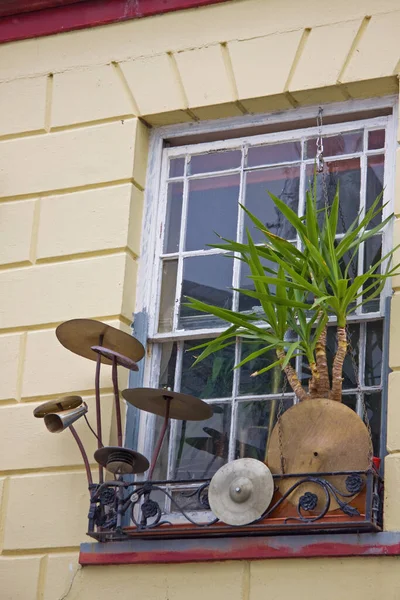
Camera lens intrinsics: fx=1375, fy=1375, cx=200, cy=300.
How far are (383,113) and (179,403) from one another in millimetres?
1899

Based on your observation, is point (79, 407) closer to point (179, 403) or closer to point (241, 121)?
point (179, 403)

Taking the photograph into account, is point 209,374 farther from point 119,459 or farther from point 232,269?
point 119,459

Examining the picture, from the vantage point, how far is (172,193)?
754 cm

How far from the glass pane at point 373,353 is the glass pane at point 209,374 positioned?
713 millimetres

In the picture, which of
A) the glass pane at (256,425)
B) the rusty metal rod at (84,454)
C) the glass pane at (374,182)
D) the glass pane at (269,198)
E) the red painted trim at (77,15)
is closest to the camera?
the rusty metal rod at (84,454)

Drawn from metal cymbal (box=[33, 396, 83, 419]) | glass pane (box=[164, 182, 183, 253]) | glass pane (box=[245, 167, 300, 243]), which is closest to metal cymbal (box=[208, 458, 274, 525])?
metal cymbal (box=[33, 396, 83, 419])

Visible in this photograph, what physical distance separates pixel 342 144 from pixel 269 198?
48 cm

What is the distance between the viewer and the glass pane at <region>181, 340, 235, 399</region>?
698 cm

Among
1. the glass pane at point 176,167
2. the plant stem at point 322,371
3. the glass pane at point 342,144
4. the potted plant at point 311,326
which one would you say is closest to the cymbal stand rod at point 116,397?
the potted plant at point 311,326

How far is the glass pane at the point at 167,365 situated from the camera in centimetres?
711

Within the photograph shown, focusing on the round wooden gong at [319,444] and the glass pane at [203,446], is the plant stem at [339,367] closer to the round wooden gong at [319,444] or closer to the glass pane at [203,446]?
the round wooden gong at [319,444]

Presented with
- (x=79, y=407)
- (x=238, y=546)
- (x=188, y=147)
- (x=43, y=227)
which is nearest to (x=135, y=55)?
(x=188, y=147)

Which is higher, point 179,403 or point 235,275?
point 235,275

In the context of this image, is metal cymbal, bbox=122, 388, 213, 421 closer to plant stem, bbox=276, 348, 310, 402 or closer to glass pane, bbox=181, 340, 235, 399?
glass pane, bbox=181, 340, 235, 399
